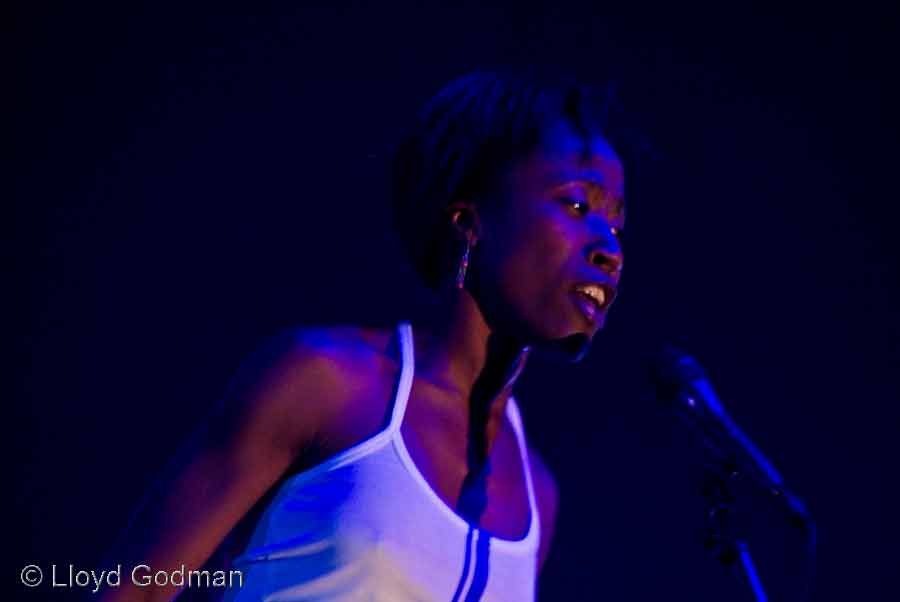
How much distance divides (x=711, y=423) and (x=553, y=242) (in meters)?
0.52

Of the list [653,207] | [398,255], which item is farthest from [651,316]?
[398,255]

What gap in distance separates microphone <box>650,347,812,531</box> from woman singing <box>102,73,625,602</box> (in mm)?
275

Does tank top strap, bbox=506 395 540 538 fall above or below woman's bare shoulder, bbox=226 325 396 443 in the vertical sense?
below

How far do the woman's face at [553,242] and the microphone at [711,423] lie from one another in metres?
0.26

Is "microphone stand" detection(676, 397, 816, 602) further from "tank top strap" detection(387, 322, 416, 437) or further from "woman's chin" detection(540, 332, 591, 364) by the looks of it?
"tank top strap" detection(387, 322, 416, 437)

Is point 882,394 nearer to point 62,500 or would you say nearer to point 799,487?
point 799,487

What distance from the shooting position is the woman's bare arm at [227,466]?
196cm

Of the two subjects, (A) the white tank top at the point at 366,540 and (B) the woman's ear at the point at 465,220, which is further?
(B) the woman's ear at the point at 465,220

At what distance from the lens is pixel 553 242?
215cm

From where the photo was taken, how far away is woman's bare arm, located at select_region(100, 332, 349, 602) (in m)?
1.96

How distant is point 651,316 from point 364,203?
0.99 metres

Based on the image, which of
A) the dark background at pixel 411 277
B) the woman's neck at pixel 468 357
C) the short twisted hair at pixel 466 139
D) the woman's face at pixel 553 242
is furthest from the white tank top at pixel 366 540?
the dark background at pixel 411 277

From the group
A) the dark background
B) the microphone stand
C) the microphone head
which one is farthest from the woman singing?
the dark background

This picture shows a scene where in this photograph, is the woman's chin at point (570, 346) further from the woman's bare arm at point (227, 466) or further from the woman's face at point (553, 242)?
the woman's bare arm at point (227, 466)
